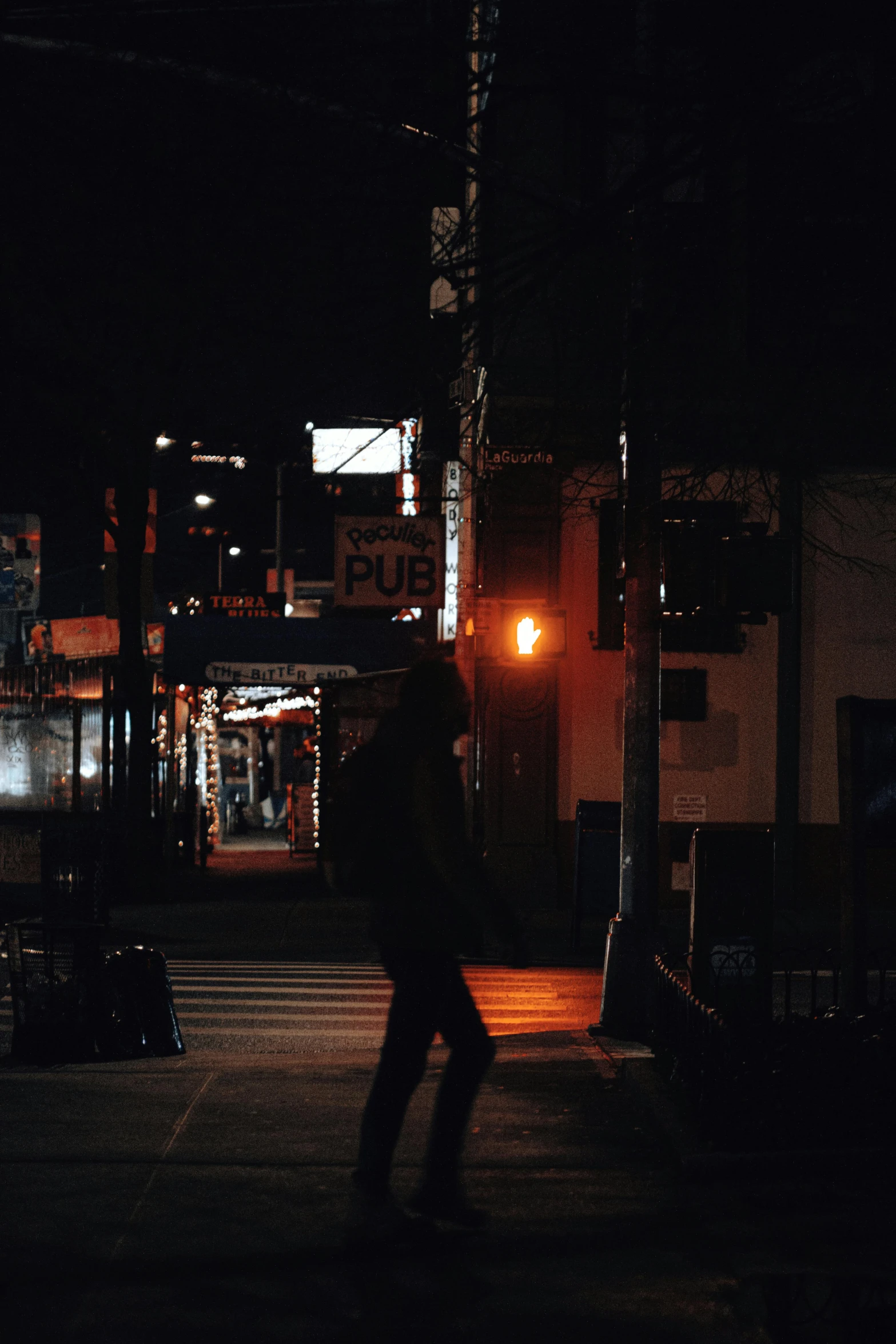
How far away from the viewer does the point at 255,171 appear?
16906 mm

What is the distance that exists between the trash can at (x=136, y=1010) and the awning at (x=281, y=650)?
50.2 ft

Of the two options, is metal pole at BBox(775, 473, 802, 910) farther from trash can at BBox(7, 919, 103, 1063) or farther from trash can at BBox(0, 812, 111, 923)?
trash can at BBox(7, 919, 103, 1063)

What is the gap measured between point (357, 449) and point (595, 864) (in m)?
14.5

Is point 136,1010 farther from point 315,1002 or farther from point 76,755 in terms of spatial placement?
point 76,755

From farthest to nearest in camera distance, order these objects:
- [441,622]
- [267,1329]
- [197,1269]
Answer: [441,622], [197,1269], [267,1329]

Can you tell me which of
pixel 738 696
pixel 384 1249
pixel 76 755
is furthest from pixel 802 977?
pixel 76 755

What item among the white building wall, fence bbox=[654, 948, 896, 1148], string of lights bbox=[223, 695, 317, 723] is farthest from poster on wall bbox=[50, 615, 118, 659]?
fence bbox=[654, 948, 896, 1148]

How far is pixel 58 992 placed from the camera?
30.3 ft

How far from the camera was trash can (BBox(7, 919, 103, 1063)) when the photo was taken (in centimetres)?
902

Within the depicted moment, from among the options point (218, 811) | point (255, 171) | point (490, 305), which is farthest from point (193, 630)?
point (490, 305)

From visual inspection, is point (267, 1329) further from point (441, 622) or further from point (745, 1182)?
point (441, 622)

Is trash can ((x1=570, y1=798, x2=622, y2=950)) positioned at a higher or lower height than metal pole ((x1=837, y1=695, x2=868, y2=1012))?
lower

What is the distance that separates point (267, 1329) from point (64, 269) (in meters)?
18.0

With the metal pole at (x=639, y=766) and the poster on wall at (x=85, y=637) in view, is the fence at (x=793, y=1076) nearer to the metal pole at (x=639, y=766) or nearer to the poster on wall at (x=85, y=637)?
the metal pole at (x=639, y=766)
